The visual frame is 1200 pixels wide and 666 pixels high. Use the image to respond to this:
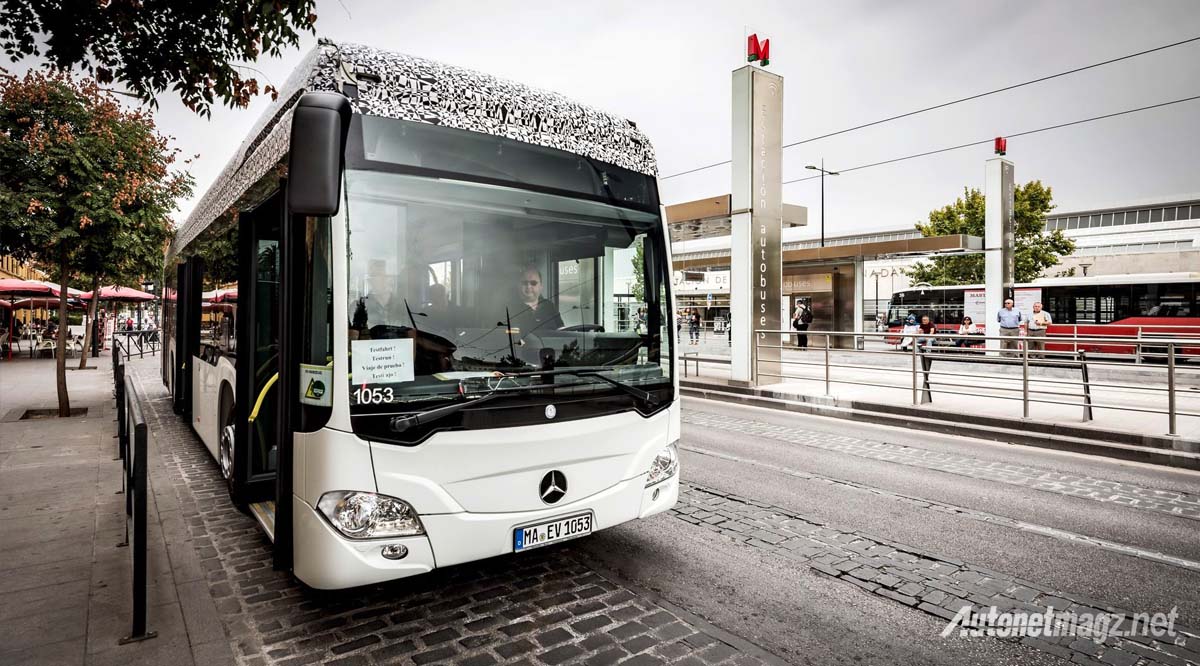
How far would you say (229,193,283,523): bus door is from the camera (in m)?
4.43

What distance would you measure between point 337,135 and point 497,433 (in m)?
1.62

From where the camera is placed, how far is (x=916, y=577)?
420 centimetres

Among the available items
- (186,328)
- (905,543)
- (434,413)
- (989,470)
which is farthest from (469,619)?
(186,328)

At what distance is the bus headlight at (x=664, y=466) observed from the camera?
4.19m

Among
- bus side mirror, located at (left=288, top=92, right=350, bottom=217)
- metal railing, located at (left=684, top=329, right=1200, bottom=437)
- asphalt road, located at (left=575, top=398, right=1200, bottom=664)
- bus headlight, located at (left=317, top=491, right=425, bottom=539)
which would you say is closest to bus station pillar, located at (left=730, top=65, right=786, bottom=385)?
metal railing, located at (left=684, top=329, right=1200, bottom=437)

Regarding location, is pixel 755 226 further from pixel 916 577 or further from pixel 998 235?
pixel 998 235

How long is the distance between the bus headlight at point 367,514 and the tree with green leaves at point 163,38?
2.84 m

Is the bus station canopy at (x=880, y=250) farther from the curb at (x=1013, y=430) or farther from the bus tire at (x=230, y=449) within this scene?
the bus tire at (x=230, y=449)

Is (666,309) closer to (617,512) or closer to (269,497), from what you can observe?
(617,512)

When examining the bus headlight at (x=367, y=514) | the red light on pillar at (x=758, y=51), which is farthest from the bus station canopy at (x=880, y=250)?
the bus headlight at (x=367, y=514)

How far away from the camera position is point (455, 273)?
348 cm

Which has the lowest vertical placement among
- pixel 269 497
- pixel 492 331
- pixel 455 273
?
pixel 269 497

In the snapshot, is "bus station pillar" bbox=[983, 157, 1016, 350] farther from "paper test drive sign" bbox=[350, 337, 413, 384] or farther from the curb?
"paper test drive sign" bbox=[350, 337, 413, 384]

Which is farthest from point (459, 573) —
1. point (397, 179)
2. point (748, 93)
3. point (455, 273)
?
point (748, 93)
